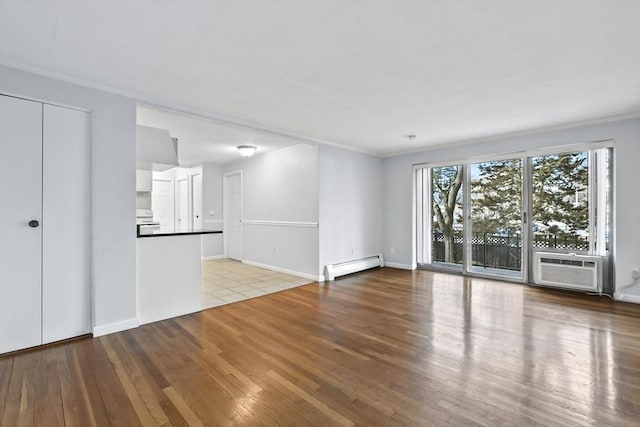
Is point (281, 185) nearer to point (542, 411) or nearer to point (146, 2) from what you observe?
point (146, 2)

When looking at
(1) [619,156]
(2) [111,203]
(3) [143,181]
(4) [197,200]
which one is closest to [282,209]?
(3) [143,181]

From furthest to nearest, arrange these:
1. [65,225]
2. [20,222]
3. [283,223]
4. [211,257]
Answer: [211,257] < [283,223] < [65,225] < [20,222]

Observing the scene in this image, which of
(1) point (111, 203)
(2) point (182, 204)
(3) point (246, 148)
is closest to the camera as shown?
(1) point (111, 203)

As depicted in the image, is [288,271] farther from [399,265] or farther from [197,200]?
[197,200]

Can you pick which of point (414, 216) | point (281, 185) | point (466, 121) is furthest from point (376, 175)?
point (466, 121)

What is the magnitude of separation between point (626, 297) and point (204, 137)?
6312 millimetres

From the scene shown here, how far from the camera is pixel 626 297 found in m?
3.87

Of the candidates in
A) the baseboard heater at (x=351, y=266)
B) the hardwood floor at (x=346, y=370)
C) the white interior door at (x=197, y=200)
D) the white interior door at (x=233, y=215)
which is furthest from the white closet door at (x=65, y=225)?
the white interior door at (x=197, y=200)

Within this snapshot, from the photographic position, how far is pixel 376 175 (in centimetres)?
630

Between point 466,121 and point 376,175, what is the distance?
2.42 m

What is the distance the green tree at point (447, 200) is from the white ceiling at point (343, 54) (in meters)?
1.99

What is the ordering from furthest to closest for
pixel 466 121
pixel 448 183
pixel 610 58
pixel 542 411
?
pixel 448 183, pixel 466 121, pixel 610 58, pixel 542 411

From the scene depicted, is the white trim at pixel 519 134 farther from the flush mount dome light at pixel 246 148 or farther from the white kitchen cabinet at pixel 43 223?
the white kitchen cabinet at pixel 43 223

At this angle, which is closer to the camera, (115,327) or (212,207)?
(115,327)
